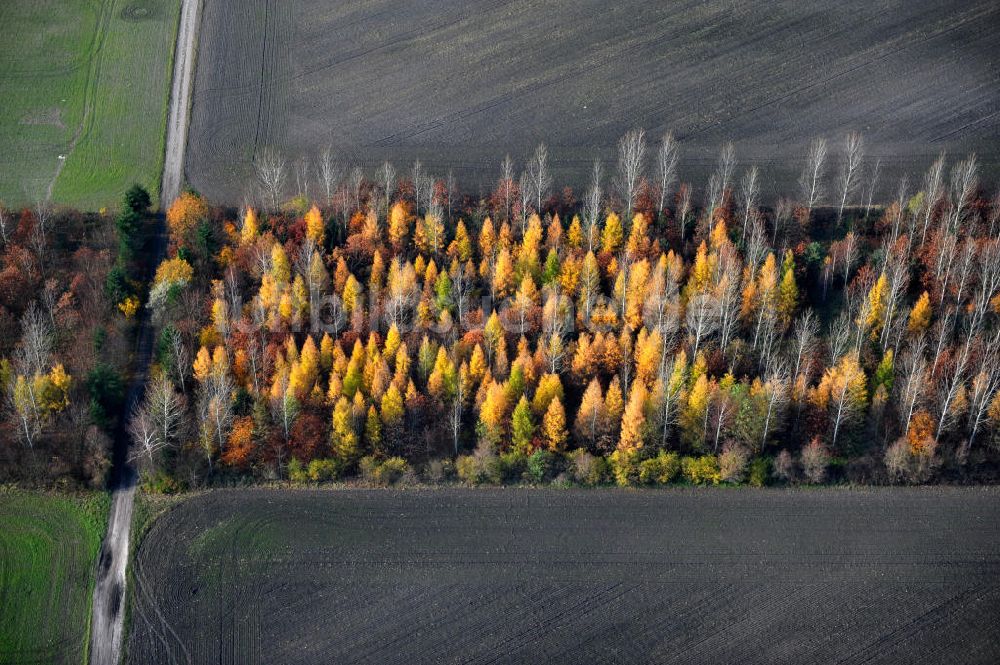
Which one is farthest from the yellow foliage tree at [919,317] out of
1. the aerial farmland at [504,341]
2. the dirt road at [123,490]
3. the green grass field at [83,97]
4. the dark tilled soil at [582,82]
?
the green grass field at [83,97]

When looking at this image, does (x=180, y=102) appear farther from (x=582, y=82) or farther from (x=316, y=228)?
(x=582, y=82)

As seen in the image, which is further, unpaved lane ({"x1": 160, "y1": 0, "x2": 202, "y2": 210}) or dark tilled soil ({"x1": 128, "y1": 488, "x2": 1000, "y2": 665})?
unpaved lane ({"x1": 160, "y1": 0, "x2": 202, "y2": 210})

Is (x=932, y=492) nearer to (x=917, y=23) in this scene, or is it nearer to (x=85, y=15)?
(x=917, y=23)

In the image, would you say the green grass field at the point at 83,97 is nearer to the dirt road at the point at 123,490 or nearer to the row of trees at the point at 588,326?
the dirt road at the point at 123,490

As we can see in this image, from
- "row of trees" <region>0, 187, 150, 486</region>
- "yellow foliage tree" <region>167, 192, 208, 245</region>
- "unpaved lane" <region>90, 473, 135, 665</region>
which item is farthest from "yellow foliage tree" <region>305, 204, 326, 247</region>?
"unpaved lane" <region>90, 473, 135, 665</region>

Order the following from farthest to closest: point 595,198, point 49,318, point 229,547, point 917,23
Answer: point 917,23, point 595,198, point 49,318, point 229,547

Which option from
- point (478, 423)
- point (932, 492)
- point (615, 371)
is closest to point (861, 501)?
point (932, 492)

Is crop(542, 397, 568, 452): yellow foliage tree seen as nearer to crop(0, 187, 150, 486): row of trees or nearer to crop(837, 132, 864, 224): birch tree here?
crop(0, 187, 150, 486): row of trees

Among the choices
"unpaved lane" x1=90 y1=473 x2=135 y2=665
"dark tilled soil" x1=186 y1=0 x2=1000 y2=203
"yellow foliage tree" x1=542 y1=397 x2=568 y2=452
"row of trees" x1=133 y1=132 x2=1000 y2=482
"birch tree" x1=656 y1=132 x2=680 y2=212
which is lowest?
"unpaved lane" x1=90 y1=473 x2=135 y2=665
